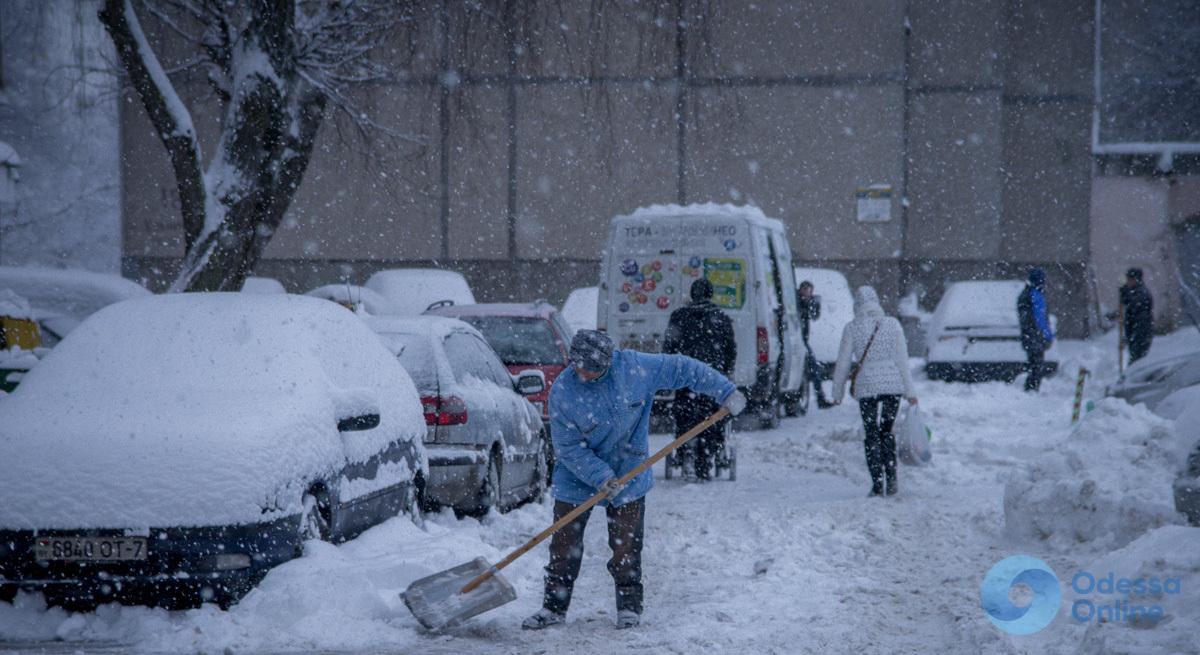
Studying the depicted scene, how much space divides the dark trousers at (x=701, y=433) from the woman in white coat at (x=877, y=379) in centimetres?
131

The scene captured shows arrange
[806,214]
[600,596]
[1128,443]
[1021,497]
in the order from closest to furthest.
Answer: [600,596] < [1021,497] < [1128,443] < [806,214]

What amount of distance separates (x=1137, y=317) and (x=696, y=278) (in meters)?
7.07

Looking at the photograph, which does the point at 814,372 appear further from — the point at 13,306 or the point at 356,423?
the point at 356,423

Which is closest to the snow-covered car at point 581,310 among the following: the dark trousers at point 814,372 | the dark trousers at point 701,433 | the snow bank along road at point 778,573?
the dark trousers at point 814,372

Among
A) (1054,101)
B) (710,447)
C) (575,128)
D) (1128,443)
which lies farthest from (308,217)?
(1128,443)

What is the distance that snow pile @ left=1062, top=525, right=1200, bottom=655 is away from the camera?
4.98 metres

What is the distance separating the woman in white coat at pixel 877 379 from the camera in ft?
35.1

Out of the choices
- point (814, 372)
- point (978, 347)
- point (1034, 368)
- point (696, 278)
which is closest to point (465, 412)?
point (696, 278)

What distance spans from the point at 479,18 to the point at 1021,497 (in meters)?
7.18

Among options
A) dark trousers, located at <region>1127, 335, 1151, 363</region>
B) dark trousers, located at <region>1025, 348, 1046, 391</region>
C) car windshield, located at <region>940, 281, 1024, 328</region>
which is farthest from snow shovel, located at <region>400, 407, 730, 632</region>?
car windshield, located at <region>940, 281, 1024, 328</region>

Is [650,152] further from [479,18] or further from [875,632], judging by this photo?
[875,632]

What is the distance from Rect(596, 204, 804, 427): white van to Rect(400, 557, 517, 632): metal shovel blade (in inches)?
362

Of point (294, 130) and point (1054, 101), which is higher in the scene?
point (1054, 101)

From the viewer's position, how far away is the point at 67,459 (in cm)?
602
